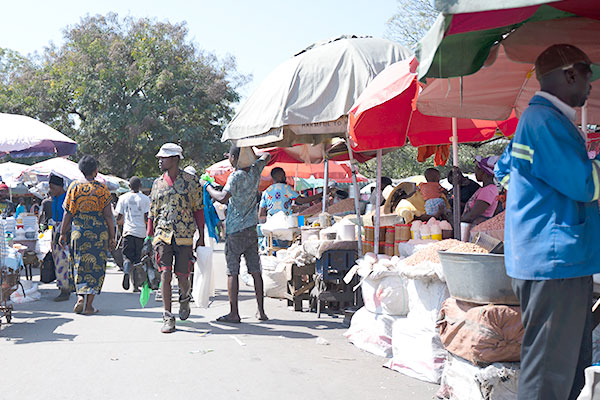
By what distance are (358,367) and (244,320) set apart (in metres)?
2.82

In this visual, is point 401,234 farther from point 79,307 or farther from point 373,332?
point 79,307

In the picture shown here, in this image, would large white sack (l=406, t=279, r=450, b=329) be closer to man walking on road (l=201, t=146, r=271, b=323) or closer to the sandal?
man walking on road (l=201, t=146, r=271, b=323)

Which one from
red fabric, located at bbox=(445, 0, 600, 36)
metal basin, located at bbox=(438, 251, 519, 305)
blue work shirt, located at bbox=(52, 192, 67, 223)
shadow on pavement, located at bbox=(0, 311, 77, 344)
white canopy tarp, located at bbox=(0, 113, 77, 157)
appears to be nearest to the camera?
red fabric, located at bbox=(445, 0, 600, 36)

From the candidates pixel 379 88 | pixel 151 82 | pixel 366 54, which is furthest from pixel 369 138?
pixel 151 82

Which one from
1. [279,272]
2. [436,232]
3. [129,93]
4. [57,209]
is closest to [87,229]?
[57,209]

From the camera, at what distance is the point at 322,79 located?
25.1ft

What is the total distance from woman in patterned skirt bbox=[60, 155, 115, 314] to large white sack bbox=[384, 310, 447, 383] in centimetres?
479

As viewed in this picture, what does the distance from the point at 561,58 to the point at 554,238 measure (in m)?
0.97

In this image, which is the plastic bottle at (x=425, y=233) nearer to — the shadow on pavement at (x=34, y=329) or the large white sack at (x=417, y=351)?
the large white sack at (x=417, y=351)

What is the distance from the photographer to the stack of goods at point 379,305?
6.07 metres

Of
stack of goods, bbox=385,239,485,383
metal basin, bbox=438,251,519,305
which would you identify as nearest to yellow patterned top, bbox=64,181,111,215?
stack of goods, bbox=385,239,485,383

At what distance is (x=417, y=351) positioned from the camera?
5469 millimetres

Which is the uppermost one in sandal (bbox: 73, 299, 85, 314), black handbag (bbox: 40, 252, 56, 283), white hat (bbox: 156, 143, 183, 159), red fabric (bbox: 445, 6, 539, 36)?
red fabric (bbox: 445, 6, 539, 36)

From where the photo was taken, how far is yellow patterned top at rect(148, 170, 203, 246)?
7527 millimetres
